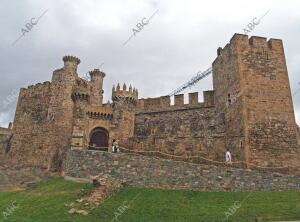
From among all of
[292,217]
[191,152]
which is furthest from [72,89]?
[292,217]

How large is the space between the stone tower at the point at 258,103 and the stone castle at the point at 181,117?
0.06 meters

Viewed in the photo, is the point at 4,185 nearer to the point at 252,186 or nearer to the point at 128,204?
the point at 128,204

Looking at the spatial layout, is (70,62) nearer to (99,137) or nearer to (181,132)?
(99,137)

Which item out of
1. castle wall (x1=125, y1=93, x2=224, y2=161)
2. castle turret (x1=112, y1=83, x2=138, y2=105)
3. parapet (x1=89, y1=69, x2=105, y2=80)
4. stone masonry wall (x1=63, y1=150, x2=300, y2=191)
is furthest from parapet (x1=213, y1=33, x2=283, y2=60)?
parapet (x1=89, y1=69, x2=105, y2=80)

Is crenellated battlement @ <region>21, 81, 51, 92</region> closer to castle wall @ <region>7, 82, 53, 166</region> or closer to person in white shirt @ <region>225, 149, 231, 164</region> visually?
castle wall @ <region>7, 82, 53, 166</region>

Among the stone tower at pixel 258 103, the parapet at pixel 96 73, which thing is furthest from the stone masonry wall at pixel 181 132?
the parapet at pixel 96 73

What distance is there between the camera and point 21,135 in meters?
26.3

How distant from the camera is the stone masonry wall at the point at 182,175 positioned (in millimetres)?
15570

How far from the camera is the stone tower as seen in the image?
1788 centimetres

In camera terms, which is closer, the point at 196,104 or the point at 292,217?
the point at 292,217

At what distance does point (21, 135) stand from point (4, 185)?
575cm

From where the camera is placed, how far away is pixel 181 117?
84.7 feet

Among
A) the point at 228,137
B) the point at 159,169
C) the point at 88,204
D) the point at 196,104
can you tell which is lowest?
the point at 88,204

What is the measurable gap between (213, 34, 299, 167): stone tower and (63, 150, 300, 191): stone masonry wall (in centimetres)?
180
